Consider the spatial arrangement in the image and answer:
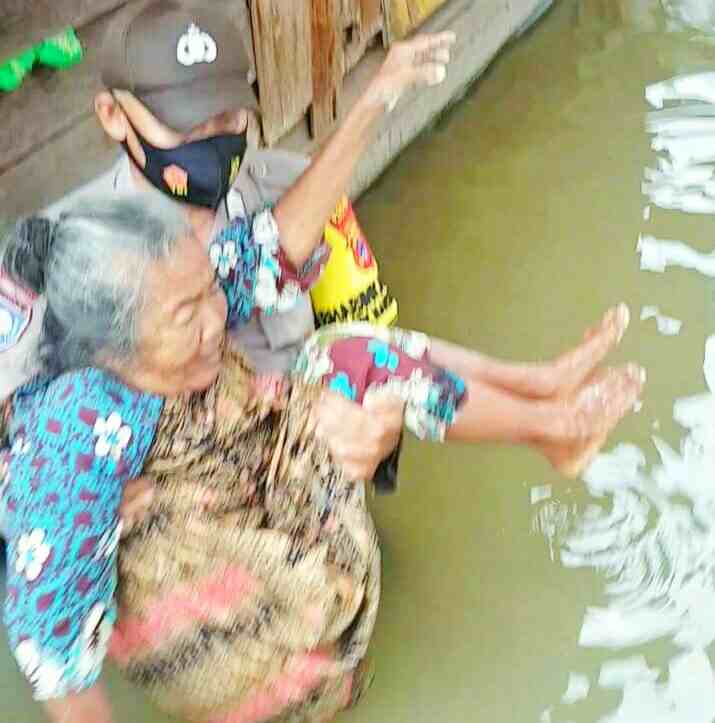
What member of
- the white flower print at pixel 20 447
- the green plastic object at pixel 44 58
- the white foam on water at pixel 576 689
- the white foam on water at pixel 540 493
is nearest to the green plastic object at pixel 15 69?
the green plastic object at pixel 44 58

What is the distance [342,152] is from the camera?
170cm

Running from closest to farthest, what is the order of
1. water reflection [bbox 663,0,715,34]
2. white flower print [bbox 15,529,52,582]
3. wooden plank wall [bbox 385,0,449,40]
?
white flower print [bbox 15,529,52,582] → wooden plank wall [bbox 385,0,449,40] → water reflection [bbox 663,0,715,34]

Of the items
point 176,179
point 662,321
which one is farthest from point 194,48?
point 662,321

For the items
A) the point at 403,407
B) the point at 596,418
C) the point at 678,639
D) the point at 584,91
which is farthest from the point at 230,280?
the point at 584,91

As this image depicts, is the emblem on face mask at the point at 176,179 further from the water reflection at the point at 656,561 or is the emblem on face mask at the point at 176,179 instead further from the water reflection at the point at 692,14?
the water reflection at the point at 692,14

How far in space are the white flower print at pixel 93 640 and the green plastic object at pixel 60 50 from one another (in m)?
0.94

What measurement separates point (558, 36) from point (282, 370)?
251cm

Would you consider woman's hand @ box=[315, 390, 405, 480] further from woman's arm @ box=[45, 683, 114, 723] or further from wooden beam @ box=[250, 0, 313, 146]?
wooden beam @ box=[250, 0, 313, 146]

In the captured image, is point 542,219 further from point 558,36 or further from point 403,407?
point 403,407

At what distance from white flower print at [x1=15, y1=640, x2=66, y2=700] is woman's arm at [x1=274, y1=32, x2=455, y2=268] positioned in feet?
2.36

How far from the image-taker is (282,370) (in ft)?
5.61

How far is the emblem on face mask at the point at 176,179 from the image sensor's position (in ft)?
5.36

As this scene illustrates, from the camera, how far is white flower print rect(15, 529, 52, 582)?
4.04 ft

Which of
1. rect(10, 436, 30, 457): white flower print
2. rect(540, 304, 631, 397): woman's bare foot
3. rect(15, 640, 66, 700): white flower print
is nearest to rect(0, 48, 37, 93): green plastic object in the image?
rect(10, 436, 30, 457): white flower print
